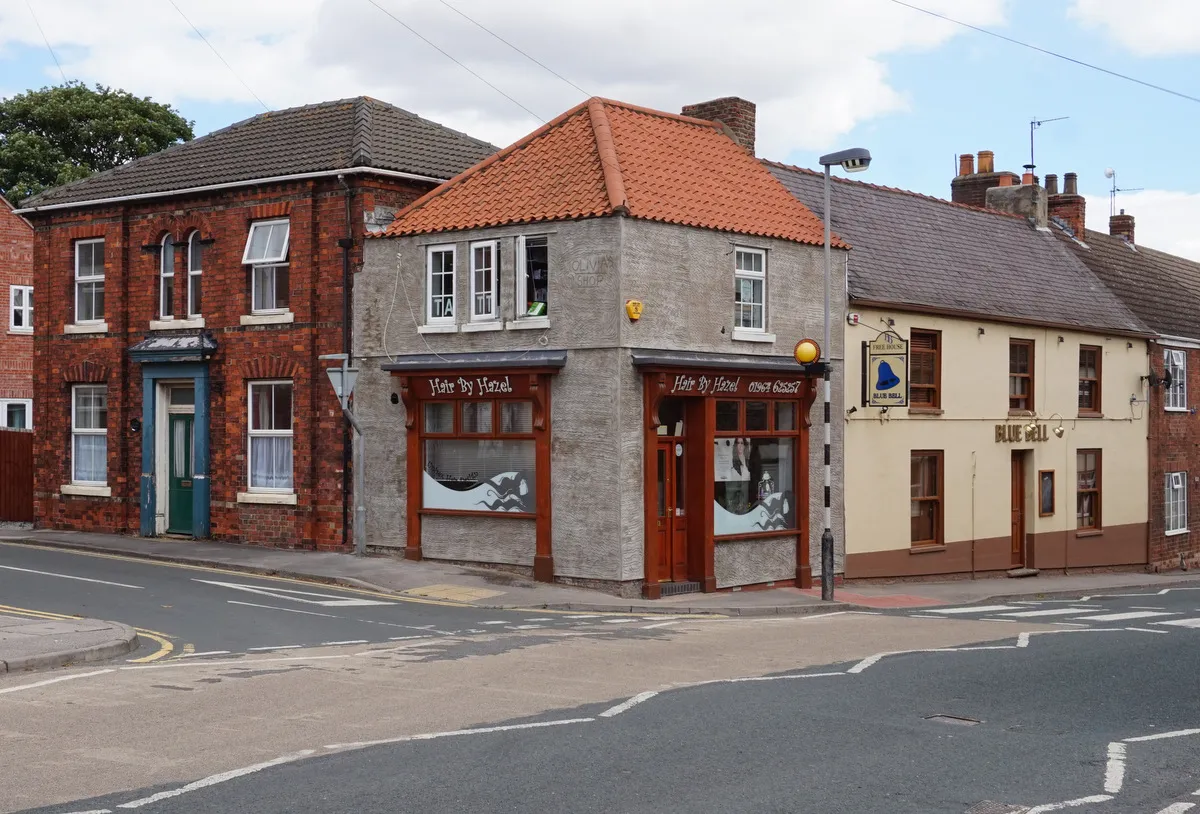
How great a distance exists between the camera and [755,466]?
72.6ft

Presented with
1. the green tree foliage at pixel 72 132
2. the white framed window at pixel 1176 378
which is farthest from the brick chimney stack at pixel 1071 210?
the green tree foliage at pixel 72 132

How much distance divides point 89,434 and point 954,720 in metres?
21.5

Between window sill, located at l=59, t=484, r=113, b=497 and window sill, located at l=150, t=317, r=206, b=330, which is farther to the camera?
window sill, located at l=59, t=484, r=113, b=497

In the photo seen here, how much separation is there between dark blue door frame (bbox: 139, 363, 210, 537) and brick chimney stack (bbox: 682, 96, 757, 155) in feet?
36.0

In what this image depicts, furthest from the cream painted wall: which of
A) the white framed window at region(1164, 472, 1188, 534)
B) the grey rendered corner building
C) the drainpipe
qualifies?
the drainpipe

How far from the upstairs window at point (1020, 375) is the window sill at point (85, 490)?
62.3 feet

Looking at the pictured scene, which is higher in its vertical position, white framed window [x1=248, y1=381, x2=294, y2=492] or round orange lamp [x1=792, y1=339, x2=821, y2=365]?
round orange lamp [x1=792, y1=339, x2=821, y2=365]

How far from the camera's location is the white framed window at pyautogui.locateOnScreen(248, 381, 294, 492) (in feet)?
79.5

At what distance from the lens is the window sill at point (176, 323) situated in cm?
2527

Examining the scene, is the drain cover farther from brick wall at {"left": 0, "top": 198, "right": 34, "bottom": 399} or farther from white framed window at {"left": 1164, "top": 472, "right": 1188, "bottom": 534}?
brick wall at {"left": 0, "top": 198, "right": 34, "bottom": 399}

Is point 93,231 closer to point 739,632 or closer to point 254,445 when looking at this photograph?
point 254,445

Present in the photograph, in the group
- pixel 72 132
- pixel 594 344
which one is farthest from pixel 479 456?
pixel 72 132

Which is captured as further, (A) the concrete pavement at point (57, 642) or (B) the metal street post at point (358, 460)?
(B) the metal street post at point (358, 460)

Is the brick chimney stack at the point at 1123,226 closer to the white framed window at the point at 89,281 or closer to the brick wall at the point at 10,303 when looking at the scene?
the white framed window at the point at 89,281
